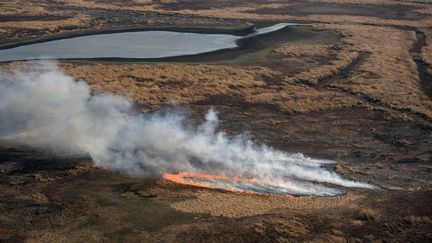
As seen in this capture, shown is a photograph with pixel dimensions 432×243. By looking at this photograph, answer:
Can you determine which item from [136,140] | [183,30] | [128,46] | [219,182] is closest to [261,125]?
[136,140]

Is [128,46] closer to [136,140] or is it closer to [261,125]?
[261,125]

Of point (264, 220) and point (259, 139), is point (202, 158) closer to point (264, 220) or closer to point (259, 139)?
point (259, 139)

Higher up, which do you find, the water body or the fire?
the water body

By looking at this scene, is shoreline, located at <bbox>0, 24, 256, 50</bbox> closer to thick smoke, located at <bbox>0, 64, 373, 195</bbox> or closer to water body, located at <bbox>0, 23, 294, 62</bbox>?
water body, located at <bbox>0, 23, 294, 62</bbox>

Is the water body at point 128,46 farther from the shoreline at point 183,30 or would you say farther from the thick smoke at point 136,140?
the thick smoke at point 136,140

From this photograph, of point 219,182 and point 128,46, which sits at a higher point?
point 128,46

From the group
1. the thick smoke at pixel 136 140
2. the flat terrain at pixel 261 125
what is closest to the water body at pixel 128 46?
the flat terrain at pixel 261 125

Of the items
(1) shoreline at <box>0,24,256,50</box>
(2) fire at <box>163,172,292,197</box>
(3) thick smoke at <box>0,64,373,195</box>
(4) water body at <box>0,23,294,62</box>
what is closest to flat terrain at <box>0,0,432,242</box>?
(1) shoreline at <box>0,24,256,50</box>
